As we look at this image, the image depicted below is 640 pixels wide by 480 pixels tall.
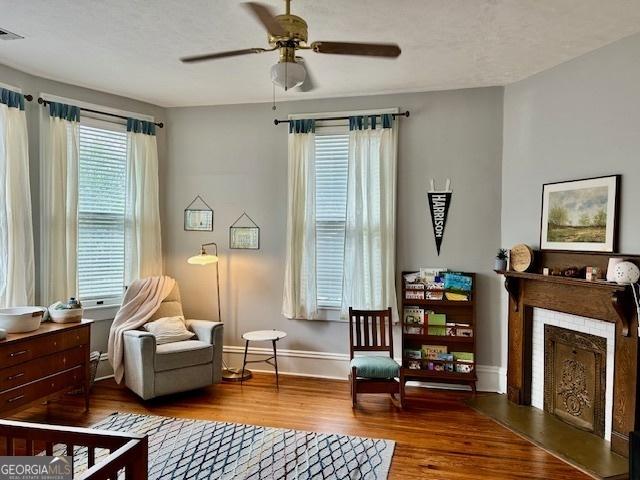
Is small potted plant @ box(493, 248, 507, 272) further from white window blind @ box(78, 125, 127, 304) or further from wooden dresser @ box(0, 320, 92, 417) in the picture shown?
white window blind @ box(78, 125, 127, 304)

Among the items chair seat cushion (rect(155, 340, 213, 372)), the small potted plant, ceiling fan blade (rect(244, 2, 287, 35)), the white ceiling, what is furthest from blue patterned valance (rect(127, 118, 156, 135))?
the small potted plant

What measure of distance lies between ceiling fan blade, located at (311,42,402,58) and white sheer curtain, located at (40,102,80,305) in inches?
117

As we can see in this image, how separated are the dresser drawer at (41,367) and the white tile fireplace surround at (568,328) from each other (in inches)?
154

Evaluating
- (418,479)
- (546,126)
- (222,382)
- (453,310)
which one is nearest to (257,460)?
(418,479)

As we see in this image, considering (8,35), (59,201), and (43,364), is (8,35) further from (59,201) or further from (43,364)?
(43,364)

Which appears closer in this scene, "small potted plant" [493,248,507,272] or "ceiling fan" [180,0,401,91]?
"ceiling fan" [180,0,401,91]

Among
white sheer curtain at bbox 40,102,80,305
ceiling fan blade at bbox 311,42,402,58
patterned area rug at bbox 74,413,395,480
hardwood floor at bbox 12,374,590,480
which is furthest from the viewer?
white sheer curtain at bbox 40,102,80,305

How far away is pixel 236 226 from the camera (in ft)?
15.6

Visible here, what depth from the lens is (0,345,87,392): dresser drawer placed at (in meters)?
2.91

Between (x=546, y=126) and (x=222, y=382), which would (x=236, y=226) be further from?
(x=546, y=126)

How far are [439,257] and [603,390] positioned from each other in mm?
1725

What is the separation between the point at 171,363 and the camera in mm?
3760

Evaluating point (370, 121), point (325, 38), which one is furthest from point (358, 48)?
point (370, 121)

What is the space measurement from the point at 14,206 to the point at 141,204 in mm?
1190
